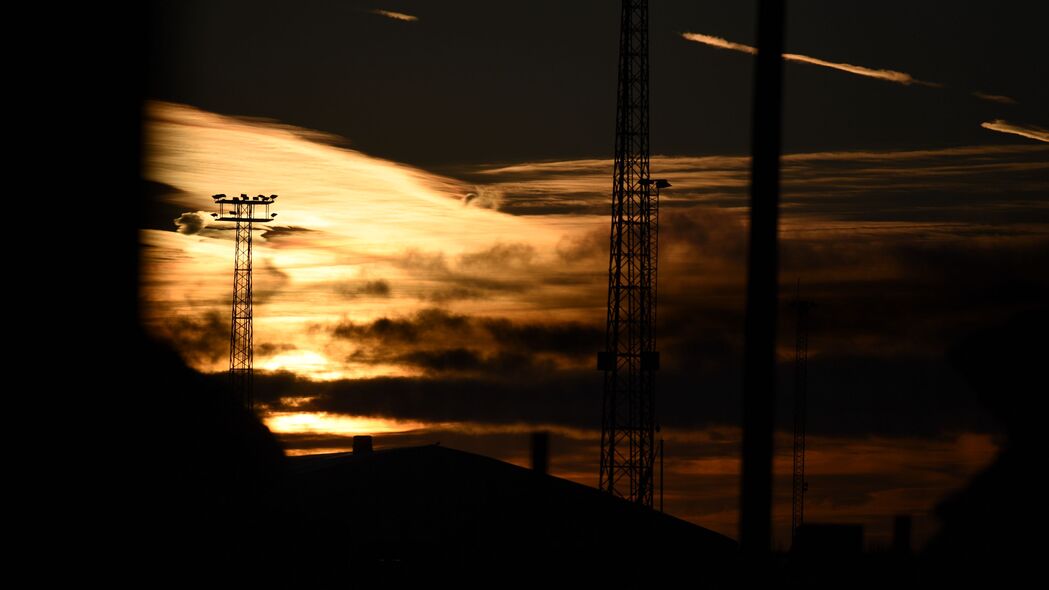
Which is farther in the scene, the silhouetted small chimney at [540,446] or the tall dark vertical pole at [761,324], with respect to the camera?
the silhouetted small chimney at [540,446]

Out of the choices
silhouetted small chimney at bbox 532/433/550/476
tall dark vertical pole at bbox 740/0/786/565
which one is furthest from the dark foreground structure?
tall dark vertical pole at bbox 740/0/786/565

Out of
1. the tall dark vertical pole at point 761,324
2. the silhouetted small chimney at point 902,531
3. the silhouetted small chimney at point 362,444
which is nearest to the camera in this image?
the tall dark vertical pole at point 761,324

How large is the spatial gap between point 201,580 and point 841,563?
21552 millimetres

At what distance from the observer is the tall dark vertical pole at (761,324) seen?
9016mm

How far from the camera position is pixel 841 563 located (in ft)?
Result: 113

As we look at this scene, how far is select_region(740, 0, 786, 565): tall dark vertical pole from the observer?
29.6ft

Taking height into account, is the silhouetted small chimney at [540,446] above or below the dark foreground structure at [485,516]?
above

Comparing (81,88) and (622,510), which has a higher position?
(81,88)

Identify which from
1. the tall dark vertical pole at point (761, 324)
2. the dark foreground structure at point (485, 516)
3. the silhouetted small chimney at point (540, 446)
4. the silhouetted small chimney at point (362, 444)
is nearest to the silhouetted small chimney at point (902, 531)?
the dark foreground structure at point (485, 516)

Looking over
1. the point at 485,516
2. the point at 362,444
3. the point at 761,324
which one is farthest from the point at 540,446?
the point at 761,324

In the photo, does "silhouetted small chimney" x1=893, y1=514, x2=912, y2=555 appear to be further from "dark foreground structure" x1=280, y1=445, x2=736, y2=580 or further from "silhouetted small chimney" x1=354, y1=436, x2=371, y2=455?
"silhouetted small chimney" x1=354, y1=436, x2=371, y2=455

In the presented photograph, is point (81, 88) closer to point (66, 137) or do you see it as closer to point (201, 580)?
point (66, 137)

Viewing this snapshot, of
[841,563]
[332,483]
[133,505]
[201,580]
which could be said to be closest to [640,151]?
[841,563]

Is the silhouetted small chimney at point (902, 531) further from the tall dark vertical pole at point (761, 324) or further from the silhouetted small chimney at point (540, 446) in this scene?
the tall dark vertical pole at point (761, 324)
